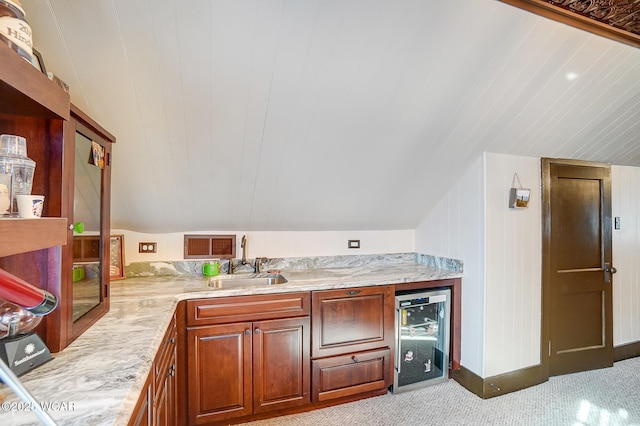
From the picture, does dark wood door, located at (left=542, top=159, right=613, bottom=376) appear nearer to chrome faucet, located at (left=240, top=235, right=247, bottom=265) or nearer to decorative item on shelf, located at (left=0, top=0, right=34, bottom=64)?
chrome faucet, located at (left=240, top=235, right=247, bottom=265)

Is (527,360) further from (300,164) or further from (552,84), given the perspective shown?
(300,164)

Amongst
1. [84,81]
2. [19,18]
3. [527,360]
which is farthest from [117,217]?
[527,360]

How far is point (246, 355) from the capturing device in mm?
2096

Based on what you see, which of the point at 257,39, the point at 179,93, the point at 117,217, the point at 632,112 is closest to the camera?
the point at 257,39

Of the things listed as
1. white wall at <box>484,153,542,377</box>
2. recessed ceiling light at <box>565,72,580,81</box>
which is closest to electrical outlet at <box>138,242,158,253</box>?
white wall at <box>484,153,542,377</box>

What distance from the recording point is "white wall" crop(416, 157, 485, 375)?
250 cm

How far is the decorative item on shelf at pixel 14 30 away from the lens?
83 centimetres

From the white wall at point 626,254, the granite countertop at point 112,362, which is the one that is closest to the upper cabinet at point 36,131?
the granite countertop at point 112,362

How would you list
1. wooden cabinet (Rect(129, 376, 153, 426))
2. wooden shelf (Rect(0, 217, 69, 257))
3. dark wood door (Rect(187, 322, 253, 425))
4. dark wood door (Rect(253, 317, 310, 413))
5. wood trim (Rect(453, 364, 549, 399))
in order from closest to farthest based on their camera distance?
wooden shelf (Rect(0, 217, 69, 257))
wooden cabinet (Rect(129, 376, 153, 426))
dark wood door (Rect(187, 322, 253, 425))
dark wood door (Rect(253, 317, 310, 413))
wood trim (Rect(453, 364, 549, 399))

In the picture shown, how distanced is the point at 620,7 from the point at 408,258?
2.34m

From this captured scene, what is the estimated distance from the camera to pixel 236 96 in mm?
1732

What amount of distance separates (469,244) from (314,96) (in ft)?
5.87

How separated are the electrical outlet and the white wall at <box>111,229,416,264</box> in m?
0.03

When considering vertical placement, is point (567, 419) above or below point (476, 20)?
below
